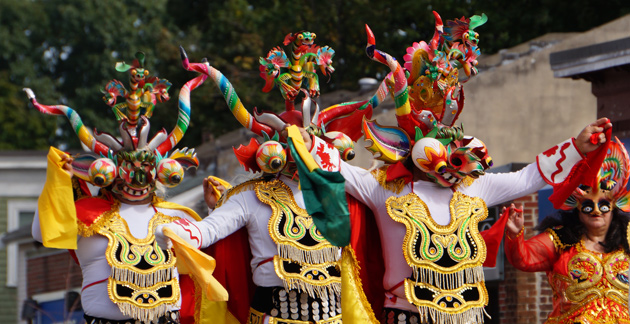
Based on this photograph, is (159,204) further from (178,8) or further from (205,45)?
(178,8)

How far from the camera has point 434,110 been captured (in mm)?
6664

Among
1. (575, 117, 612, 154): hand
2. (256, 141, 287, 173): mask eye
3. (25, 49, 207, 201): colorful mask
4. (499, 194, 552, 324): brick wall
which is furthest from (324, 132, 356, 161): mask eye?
(499, 194, 552, 324): brick wall

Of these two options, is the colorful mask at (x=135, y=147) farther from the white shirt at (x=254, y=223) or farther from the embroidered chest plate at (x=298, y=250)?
the embroidered chest plate at (x=298, y=250)

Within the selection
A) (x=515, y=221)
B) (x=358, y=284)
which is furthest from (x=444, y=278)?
(x=515, y=221)

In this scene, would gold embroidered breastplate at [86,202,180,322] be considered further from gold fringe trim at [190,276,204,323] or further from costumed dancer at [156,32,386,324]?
costumed dancer at [156,32,386,324]

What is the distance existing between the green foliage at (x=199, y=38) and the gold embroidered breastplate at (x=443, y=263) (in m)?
14.9

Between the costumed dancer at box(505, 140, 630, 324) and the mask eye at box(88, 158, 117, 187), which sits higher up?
the mask eye at box(88, 158, 117, 187)

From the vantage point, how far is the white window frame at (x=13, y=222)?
19906mm

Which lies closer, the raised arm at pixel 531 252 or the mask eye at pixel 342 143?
the mask eye at pixel 342 143

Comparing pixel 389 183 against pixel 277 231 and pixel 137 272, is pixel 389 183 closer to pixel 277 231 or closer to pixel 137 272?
pixel 277 231

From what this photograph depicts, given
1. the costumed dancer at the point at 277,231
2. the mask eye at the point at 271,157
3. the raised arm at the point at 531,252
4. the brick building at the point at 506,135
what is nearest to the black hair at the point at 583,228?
the raised arm at the point at 531,252

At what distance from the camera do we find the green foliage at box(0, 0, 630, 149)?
21.7 meters

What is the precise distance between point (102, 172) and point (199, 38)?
1855 centimetres

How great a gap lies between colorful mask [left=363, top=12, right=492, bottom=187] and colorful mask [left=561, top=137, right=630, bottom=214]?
81 cm
